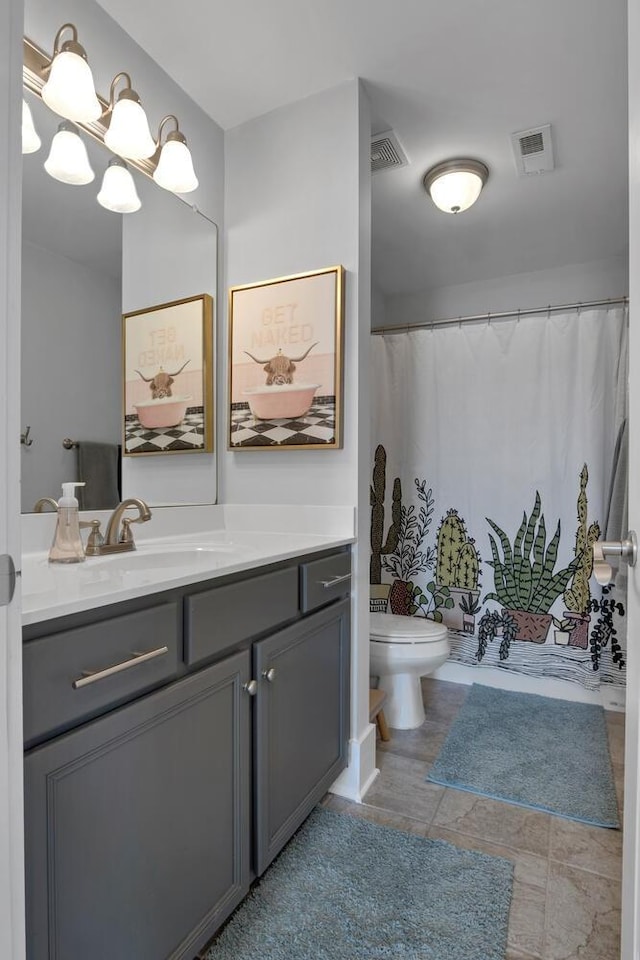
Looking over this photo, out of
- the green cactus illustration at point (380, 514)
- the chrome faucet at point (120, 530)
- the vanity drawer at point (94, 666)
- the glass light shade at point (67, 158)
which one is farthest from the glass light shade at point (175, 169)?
the green cactus illustration at point (380, 514)

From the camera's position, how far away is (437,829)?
1.60 metres

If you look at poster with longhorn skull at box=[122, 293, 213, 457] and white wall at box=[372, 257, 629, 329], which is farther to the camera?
white wall at box=[372, 257, 629, 329]

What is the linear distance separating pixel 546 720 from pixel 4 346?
8.54ft

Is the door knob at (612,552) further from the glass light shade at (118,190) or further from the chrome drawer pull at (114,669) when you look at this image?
the glass light shade at (118,190)

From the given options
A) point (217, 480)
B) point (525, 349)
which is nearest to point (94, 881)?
point (217, 480)

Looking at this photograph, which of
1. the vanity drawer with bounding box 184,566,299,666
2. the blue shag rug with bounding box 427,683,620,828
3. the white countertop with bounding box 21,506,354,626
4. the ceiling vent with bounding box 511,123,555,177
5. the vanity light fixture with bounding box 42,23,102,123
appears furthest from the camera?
the ceiling vent with bounding box 511,123,555,177

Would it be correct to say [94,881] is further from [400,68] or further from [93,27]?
[400,68]

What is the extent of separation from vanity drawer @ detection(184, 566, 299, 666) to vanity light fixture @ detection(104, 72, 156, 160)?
131cm

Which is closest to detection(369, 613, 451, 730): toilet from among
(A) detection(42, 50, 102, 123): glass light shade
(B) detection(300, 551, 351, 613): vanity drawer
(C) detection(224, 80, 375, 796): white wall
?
(C) detection(224, 80, 375, 796): white wall

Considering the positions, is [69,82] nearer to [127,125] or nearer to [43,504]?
[127,125]

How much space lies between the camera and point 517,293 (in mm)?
3193

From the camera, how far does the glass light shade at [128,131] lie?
4.81ft

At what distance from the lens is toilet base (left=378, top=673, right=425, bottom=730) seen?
2295 mm

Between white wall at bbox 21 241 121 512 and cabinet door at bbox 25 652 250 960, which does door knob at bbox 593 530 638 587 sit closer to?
cabinet door at bbox 25 652 250 960
